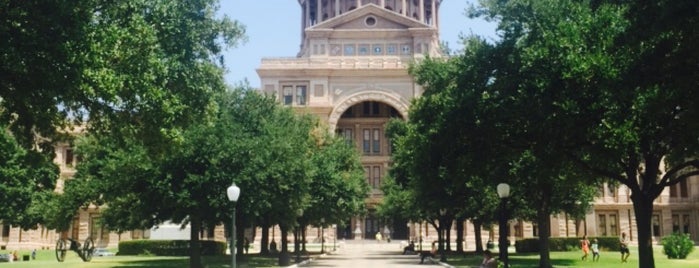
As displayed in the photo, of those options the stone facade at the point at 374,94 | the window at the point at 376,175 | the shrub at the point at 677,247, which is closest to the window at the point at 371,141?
the stone facade at the point at 374,94

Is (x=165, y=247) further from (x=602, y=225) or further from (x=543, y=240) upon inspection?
(x=602, y=225)

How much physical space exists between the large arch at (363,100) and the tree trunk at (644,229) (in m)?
58.7

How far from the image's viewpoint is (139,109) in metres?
20.6

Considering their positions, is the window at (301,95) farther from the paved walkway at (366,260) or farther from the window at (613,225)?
the window at (613,225)

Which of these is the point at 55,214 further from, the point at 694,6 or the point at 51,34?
the point at 694,6

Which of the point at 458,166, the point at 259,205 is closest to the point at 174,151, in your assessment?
the point at 259,205

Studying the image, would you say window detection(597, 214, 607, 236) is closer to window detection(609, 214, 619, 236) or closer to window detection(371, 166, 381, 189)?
window detection(609, 214, 619, 236)

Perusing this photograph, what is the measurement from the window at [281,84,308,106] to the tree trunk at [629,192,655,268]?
2467 inches

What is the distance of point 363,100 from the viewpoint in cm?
8394

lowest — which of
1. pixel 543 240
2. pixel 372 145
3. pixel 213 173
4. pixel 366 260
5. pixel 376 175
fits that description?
pixel 366 260

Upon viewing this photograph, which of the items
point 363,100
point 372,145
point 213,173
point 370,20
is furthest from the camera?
point 370,20

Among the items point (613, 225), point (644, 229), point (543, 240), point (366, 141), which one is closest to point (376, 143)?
point (366, 141)

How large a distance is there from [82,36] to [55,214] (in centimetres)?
3179

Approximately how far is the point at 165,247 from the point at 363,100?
35116 mm
